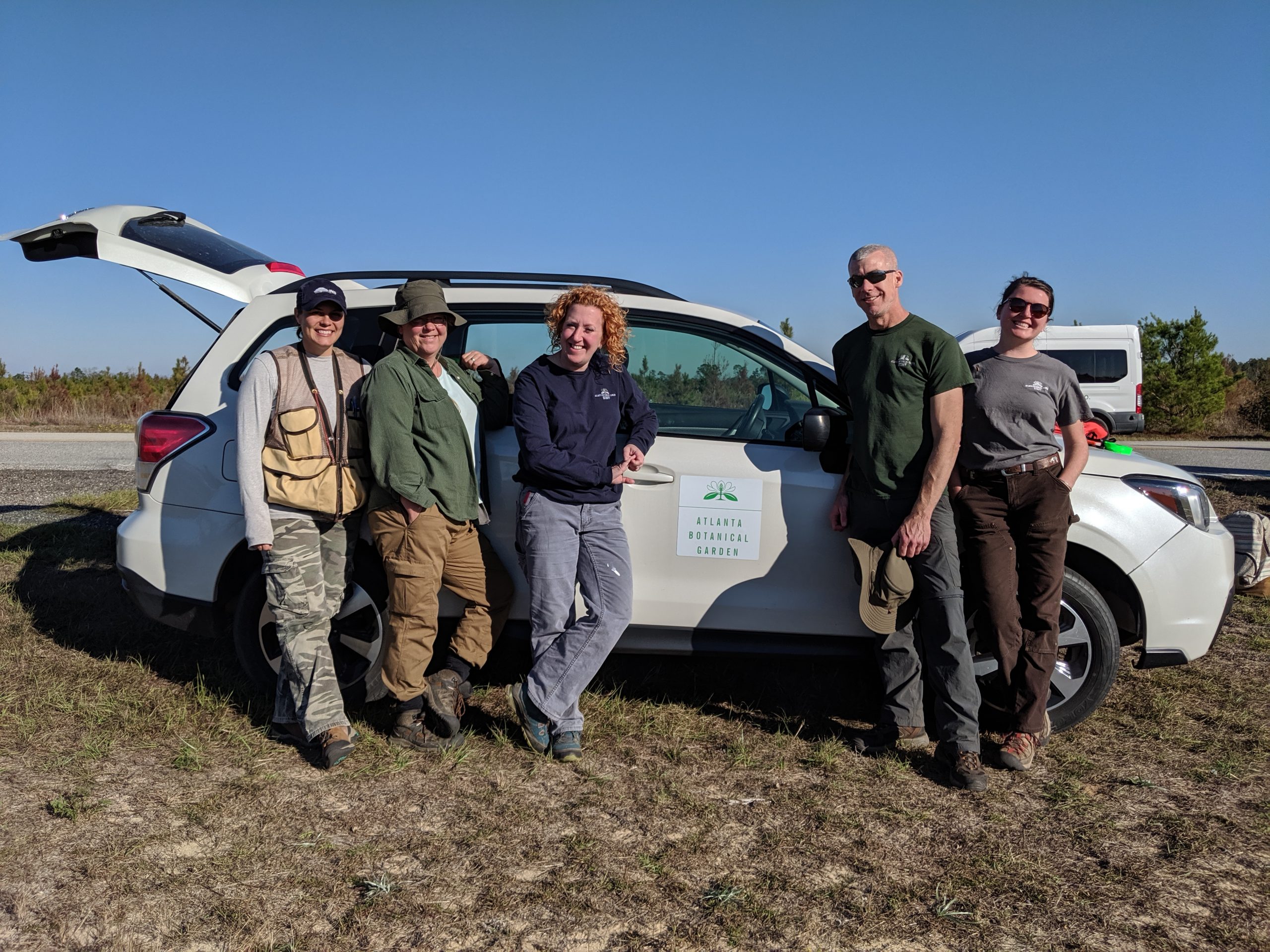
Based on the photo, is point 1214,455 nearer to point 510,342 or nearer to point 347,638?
point 510,342

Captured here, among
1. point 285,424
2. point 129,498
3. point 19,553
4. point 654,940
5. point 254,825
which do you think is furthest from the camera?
point 129,498

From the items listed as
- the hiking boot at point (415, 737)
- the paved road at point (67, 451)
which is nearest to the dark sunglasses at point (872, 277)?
the hiking boot at point (415, 737)

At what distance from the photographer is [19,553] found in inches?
269

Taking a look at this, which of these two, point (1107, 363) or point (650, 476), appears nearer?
point (650, 476)

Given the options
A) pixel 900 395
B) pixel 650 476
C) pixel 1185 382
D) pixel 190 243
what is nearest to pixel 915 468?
pixel 900 395

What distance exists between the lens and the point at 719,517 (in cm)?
378

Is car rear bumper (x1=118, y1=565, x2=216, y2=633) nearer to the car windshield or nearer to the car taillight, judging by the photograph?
→ the car taillight

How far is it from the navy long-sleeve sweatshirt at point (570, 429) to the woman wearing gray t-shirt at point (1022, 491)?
1294 mm

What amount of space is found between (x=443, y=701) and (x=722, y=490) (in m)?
1.40

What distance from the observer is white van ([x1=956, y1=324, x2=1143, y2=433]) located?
17.3 metres

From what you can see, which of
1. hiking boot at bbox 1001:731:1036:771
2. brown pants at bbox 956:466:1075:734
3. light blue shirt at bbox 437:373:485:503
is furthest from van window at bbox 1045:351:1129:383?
light blue shirt at bbox 437:373:485:503

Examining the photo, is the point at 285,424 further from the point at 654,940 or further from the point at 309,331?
the point at 654,940

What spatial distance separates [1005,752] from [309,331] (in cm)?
310

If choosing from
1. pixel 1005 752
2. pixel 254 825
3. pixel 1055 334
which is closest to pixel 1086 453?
pixel 1005 752
